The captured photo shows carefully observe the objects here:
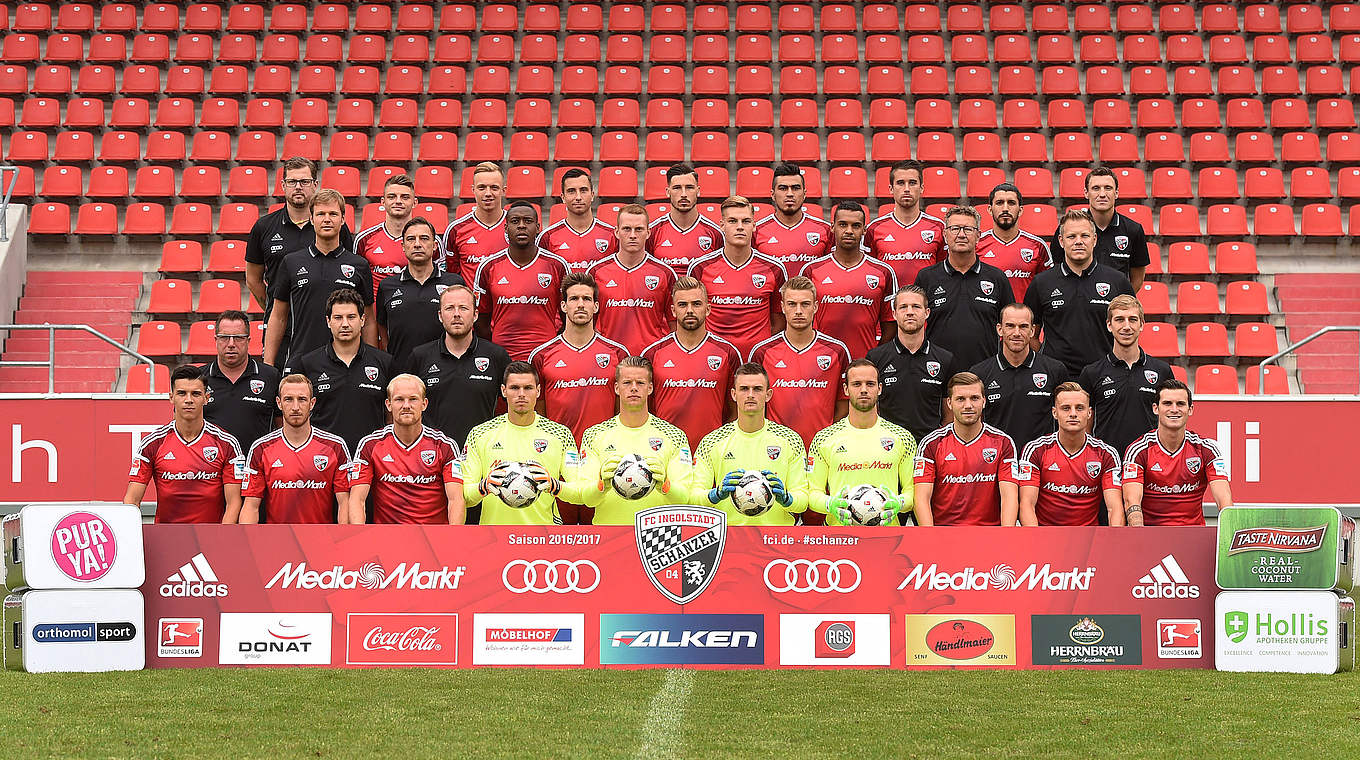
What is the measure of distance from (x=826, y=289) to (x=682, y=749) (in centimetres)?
414

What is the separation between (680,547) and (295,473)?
234 cm

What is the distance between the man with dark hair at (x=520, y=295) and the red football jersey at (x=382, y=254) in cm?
54

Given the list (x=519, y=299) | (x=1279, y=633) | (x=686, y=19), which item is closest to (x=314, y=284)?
(x=519, y=299)

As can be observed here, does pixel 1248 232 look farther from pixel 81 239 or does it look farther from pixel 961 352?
pixel 81 239

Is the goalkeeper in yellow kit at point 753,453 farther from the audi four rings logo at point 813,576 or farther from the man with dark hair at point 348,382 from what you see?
the man with dark hair at point 348,382

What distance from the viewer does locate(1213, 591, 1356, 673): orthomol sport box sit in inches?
247

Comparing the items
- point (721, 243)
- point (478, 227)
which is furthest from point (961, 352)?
point (478, 227)

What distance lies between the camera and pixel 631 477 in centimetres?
651

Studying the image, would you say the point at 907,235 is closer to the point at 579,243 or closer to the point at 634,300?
the point at 634,300

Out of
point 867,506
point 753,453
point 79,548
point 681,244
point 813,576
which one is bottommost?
point 813,576

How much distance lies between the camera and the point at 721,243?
8938 millimetres

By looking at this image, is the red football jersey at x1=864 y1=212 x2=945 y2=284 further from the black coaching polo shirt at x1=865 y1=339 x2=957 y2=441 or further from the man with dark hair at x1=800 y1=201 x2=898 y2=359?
the black coaching polo shirt at x1=865 y1=339 x2=957 y2=441

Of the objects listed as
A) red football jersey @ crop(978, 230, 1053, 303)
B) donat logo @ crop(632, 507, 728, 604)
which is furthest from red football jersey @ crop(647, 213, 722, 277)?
donat logo @ crop(632, 507, 728, 604)

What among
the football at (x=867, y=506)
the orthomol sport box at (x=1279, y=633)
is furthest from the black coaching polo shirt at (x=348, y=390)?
the orthomol sport box at (x=1279, y=633)
